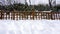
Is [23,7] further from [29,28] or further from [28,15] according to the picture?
[29,28]

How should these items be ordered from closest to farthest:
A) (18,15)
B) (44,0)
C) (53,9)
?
(18,15) → (53,9) → (44,0)

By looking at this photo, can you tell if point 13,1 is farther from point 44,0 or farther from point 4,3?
point 44,0

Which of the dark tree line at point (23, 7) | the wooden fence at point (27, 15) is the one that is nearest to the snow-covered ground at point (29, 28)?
the wooden fence at point (27, 15)

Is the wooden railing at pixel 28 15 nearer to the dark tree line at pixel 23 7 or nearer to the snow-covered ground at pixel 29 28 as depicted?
the snow-covered ground at pixel 29 28

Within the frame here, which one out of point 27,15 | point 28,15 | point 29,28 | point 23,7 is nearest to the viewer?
point 29,28

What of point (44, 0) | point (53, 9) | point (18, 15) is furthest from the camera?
point (44, 0)

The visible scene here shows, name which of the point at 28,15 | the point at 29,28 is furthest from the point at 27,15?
the point at 29,28

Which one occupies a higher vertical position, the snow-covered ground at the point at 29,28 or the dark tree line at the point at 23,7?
the dark tree line at the point at 23,7

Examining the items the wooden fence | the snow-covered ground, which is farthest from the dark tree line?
the snow-covered ground

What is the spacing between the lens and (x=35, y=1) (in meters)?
20.0

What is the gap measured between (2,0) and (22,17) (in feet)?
24.4

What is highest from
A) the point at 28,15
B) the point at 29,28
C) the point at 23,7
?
the point at 23,7

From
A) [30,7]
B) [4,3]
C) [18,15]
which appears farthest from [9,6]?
[18,15]

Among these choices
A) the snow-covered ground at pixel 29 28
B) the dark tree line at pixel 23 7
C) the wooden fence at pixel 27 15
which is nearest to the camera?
the snow-covered ground at pixel 29 28
